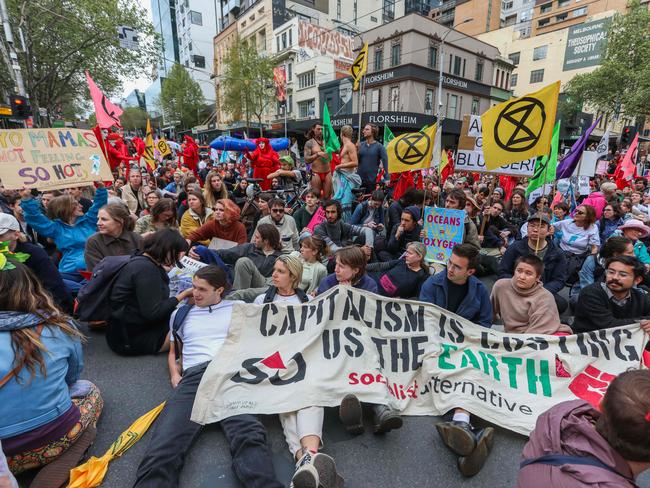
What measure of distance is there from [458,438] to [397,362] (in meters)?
0.76

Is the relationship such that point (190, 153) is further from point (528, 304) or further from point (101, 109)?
point (528, 304)

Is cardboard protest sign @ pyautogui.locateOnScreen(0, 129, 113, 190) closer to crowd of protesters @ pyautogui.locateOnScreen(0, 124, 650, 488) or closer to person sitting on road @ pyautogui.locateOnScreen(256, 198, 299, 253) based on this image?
crowd of protesters @ pyautogui.locateOnScreen(0, 124, 650, 488)

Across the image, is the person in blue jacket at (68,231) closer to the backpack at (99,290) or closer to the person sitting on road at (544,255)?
the backpack at (99,290)

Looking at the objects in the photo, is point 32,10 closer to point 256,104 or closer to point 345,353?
point 256,104

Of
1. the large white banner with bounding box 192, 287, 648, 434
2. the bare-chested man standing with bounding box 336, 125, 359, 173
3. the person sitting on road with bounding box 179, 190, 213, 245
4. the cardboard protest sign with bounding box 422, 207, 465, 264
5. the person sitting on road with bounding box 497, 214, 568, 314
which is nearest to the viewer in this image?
the large white banner with bounding box 192, 287, 648, 434

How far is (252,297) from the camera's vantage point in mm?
4172

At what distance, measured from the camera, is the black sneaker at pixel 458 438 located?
7.57 feet

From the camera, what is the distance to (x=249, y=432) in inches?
95.5

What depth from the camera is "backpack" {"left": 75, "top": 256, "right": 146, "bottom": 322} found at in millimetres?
3238

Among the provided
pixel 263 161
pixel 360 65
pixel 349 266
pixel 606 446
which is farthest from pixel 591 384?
pixel 360 65

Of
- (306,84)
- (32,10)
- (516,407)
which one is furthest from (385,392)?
(306,84)

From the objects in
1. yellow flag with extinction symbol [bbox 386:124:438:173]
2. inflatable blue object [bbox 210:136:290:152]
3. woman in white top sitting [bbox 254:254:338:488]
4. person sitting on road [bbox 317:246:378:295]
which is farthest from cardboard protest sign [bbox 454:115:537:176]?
inflatable blue object [bbox 210:136:290:152]

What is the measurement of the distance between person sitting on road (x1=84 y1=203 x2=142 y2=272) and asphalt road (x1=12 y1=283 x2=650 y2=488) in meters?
1.70

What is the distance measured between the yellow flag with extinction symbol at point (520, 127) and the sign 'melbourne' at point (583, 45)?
47517 millimetres
